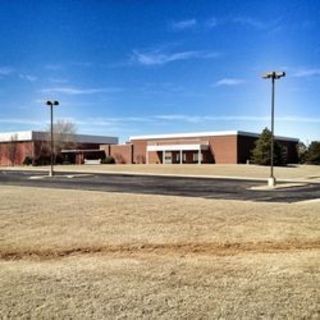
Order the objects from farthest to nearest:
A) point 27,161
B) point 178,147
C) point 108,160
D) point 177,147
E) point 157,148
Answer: point 27,161 → point 108,160 → point 157,148 → point 177,147 → point 178,147

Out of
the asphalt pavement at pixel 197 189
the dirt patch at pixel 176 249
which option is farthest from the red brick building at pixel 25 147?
the dirt patch at pixel 176 249

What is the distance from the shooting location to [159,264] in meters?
6.84

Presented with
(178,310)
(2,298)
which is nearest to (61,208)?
(2,298)

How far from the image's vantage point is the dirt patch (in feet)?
24.9

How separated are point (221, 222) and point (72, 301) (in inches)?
223

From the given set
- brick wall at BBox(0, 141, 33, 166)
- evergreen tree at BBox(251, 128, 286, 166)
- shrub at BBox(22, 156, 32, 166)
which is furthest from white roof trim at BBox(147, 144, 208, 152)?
brick wall at BBox(0, 141, 33, 166)

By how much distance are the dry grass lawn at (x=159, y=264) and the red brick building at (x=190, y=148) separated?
187 feet

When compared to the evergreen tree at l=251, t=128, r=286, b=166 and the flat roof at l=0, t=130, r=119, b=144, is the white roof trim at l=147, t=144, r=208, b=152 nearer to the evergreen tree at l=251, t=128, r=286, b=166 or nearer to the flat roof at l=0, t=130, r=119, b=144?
the evergreen tree at l=251, t=128, r=286, b=166

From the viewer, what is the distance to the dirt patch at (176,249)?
759 cm

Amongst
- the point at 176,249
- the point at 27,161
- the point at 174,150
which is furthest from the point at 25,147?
the point at 176,249

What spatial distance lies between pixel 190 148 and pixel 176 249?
63.6 m

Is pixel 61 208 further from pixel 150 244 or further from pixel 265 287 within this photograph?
pixel 265 287

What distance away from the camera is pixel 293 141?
85.6 metres

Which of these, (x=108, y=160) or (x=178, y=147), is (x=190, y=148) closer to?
(x=178, y=147)
